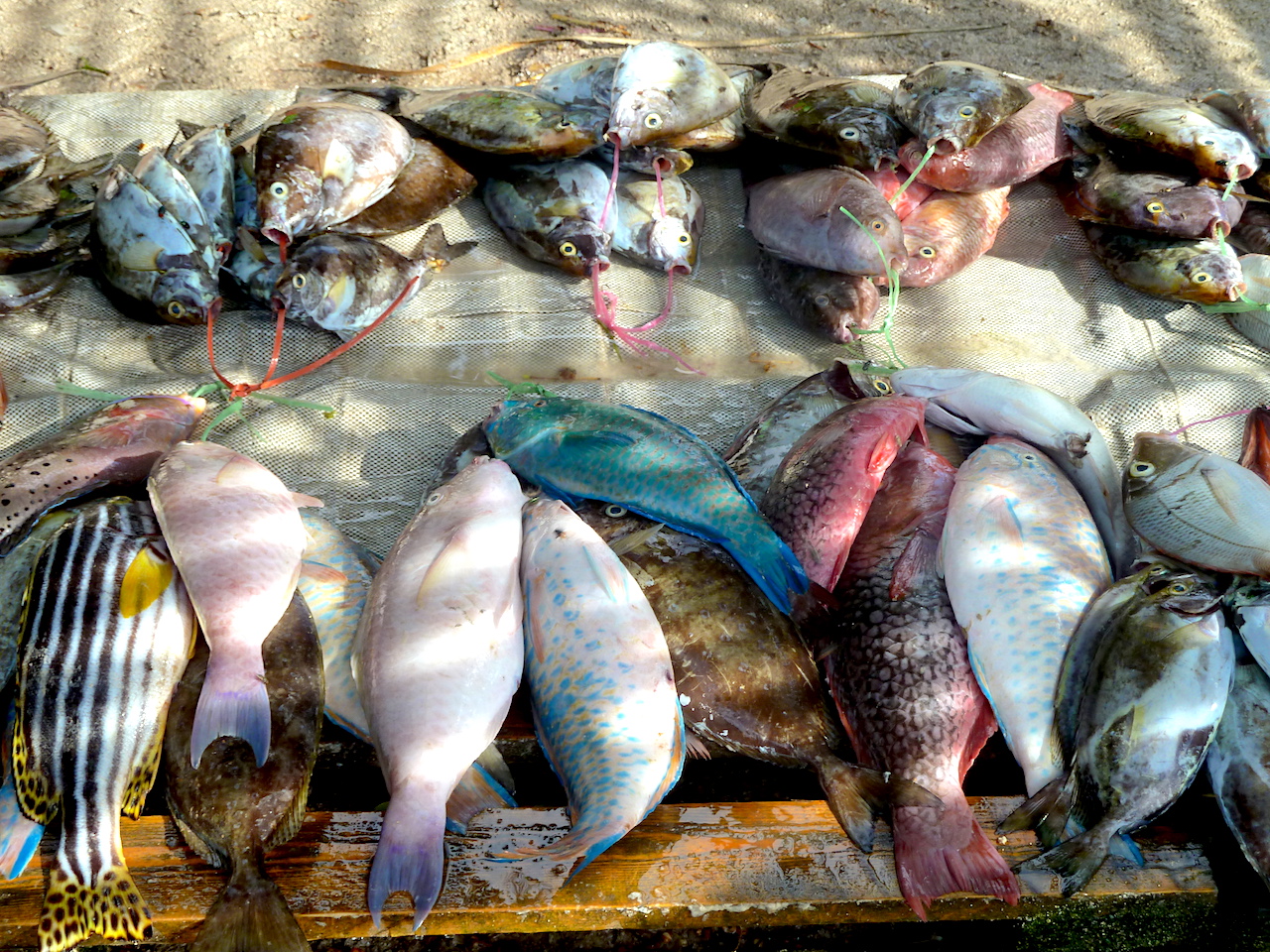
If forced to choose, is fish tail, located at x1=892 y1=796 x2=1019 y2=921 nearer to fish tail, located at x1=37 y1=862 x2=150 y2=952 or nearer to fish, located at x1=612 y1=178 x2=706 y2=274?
fish tail, located at x1=37 y1=862 x2=150 y2=952

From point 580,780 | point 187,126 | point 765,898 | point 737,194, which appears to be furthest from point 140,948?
point 737,194

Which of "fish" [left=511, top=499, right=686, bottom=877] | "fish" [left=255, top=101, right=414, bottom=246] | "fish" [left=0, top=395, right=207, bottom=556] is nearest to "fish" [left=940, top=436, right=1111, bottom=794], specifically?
"fish" [left=511, top=499, right=686, bottom=877]

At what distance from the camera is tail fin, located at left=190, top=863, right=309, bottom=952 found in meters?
1.81

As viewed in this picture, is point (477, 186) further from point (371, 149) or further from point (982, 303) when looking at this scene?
point (982, 303)

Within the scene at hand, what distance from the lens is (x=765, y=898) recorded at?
1981mm

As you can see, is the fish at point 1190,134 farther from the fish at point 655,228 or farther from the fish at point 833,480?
the fish at point 833,480

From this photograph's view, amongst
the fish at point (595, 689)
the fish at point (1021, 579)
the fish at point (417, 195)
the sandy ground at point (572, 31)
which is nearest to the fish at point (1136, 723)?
the fish at point (1021, 579)

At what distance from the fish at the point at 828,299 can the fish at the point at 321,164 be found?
5.02ft

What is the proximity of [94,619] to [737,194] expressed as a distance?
9.29 ft

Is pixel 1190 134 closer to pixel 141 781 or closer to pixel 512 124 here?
pixel 512 124

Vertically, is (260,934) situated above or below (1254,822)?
below

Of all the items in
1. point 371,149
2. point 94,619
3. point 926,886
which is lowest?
point 926,886

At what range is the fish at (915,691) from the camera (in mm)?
1938

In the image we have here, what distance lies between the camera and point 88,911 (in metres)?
1.88
